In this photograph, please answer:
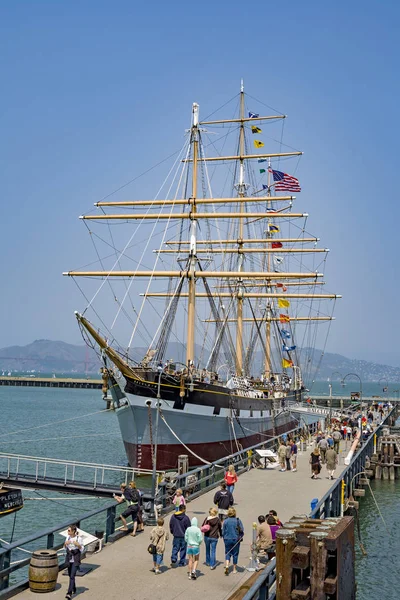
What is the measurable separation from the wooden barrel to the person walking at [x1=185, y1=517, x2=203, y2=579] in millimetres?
2683

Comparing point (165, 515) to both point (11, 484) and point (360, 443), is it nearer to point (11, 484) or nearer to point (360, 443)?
point (11, 484)

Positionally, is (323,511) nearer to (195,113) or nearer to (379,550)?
(379,550)

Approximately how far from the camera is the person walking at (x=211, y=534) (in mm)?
14391

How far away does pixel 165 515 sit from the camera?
1861 centimetres

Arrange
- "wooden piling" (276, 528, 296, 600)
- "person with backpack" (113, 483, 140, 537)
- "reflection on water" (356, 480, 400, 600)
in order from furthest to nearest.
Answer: "reflection on water" (356, 480, 400, 600) < "person with backpack" (113, 483, 140, 537) < "wooden piling" (276, 528, 296, 600)

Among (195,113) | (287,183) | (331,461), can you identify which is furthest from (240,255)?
(331,461)

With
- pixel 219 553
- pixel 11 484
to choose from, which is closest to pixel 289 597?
pixel 219 553

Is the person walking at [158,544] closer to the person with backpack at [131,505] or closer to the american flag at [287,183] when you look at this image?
the person with backpack at [131,505]

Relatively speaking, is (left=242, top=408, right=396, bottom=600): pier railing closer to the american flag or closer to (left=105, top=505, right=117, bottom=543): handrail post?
(left=105, top=505, right=117, bottom=543): handrail post

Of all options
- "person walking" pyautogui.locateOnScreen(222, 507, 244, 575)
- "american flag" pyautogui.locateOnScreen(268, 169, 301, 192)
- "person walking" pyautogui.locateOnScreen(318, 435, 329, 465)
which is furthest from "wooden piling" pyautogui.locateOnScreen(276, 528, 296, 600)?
"american flag" pyautogui.locateOnScreen(268, 169, 301, 192)

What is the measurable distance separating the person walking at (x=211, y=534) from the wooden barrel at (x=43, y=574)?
3303mm

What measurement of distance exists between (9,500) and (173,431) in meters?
16.1

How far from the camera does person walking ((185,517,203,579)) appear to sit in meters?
13.6

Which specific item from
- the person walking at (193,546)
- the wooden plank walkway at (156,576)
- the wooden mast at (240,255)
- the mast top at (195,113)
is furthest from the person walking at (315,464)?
the wooden mast at (240,255)
